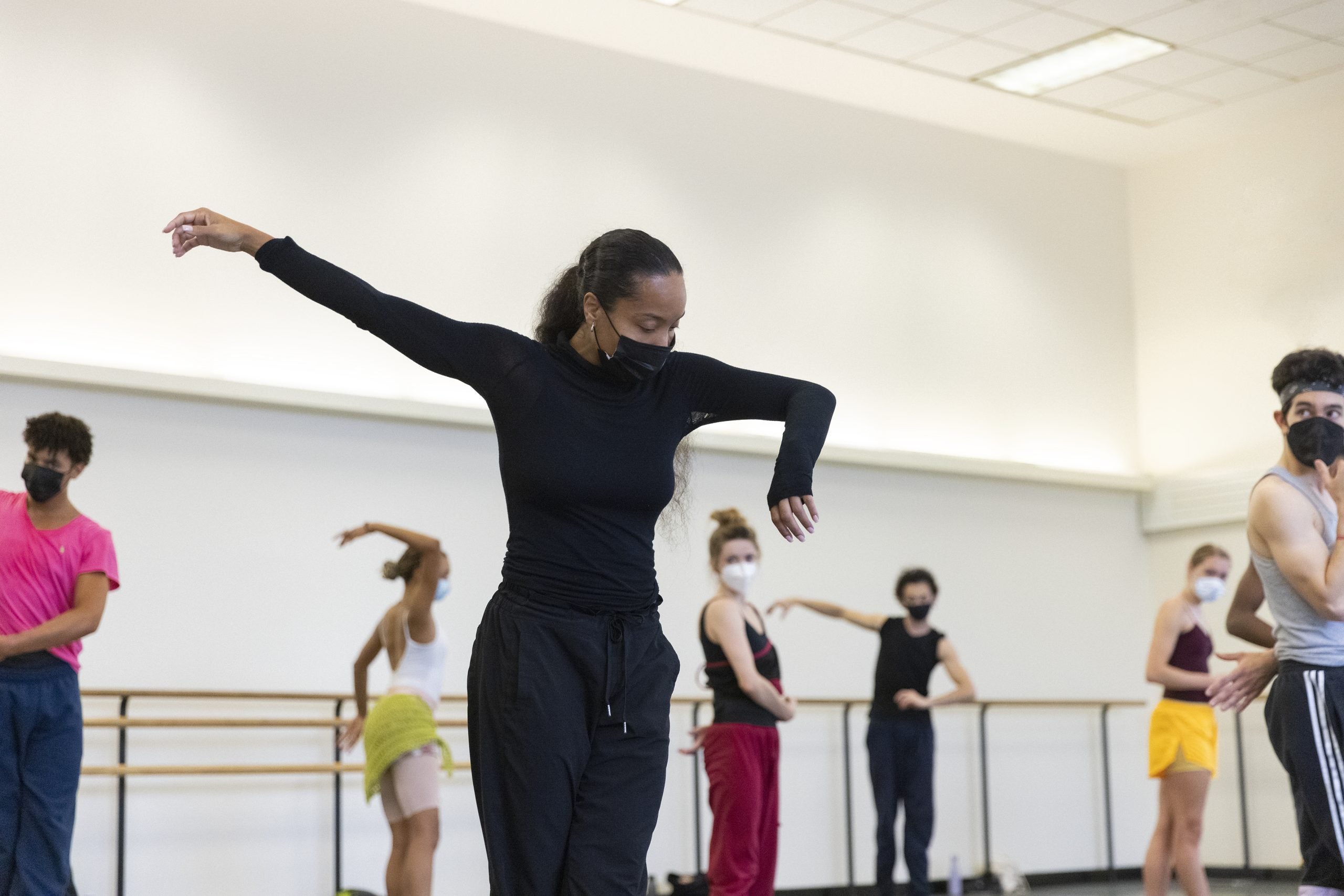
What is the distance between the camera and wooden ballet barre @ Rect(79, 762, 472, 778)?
5.42 meters

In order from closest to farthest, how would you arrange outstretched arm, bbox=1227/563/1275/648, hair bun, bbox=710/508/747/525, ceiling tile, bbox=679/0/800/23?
1. outstretched arm, bbox=1227/563/1275/648
2. hair bun, bbox=710/508/747/525
3. ceiling tile, bbox=679/0/800/23

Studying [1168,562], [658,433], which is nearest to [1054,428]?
[1168,562]

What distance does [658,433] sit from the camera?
2.13 meters

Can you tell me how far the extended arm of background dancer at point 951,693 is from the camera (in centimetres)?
632

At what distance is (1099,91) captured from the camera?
819 cm

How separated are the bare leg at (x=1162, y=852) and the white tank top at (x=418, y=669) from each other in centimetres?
248

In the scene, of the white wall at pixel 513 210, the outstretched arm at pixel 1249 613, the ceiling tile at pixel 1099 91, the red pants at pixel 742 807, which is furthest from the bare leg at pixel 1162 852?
the ceiling tile at pixel 1099 91

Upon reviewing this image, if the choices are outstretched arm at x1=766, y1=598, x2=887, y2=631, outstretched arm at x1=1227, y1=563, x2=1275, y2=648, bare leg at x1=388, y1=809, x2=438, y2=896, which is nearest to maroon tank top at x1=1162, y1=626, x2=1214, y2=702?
outstretched arm at x1=766, y1=598, x2=887, y2=631

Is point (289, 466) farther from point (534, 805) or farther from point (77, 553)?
point (534, 805)

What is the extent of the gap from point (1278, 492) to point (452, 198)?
4.70 metres

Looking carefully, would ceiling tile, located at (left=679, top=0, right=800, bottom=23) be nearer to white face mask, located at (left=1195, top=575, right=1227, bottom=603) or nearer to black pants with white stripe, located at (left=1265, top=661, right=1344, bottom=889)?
white face mask, located at (left=1195, top=575, right=1227, bottom=603)

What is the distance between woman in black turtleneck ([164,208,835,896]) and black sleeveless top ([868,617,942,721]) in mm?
4430

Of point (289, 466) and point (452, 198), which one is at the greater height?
point (452, 198)

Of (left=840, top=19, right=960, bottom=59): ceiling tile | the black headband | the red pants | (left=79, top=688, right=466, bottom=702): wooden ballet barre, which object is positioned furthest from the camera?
(left=840, top=19, right=960, bottom=59): ceiling tile
